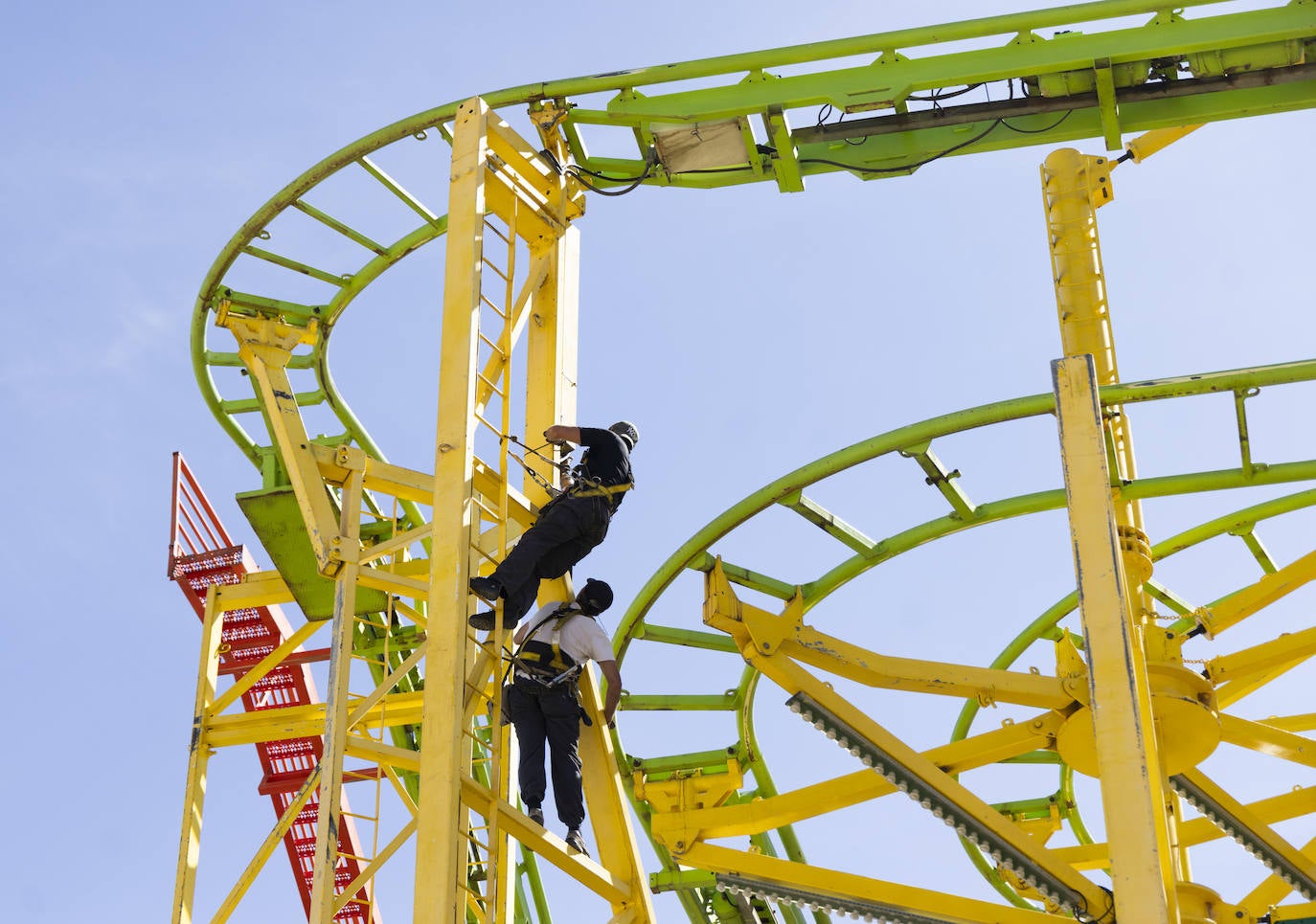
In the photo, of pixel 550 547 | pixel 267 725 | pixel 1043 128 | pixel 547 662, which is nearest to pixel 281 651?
pixel 267 725

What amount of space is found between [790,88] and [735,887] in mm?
6304

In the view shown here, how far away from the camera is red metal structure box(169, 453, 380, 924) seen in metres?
19.5

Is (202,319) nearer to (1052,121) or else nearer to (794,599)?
(794,599)

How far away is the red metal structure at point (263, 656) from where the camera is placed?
19.5m

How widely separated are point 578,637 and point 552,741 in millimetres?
774

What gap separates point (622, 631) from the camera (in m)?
16.2

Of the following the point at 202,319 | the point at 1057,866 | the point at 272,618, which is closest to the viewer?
the point at 1057,866

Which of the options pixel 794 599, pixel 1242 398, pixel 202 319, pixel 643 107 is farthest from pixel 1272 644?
pixel 202 319

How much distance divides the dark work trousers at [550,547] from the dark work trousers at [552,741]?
720 mm

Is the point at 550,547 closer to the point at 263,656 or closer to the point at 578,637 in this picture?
the point at 578,637

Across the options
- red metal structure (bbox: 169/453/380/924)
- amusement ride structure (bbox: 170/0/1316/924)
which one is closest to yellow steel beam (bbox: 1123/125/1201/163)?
amusement ride structure (bbox: 170/0/1316/924)

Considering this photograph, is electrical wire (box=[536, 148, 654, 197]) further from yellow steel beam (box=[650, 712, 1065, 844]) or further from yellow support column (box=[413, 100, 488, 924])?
yellow steel beam (box=[650, 712, 1065, 844])

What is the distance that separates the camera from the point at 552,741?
1386cm

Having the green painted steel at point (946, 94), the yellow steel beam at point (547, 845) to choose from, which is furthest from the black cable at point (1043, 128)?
the yellow steel beam at point (547, 845)
